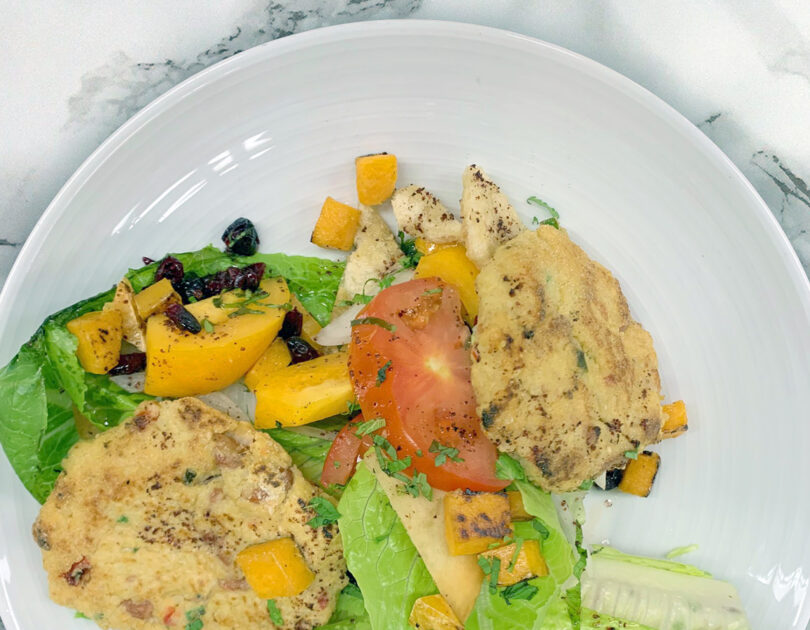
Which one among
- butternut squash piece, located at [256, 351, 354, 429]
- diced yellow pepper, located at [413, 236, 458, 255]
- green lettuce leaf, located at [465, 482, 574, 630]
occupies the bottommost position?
green lettuce leaf, located at [465, 482, 574, 630]

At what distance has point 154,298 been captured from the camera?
326cm

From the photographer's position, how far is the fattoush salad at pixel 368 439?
293cm

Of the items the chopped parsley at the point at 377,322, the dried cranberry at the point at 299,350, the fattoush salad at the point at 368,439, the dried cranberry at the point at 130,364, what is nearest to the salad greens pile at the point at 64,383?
the fattoush salad at the point at 368,439

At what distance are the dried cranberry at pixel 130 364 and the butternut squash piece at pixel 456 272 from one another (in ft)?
5.01

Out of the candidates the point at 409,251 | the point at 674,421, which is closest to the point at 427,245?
the point at 409,251

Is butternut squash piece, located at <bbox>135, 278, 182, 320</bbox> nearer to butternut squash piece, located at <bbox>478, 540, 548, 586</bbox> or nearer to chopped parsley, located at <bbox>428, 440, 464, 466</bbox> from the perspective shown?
Answer: chopped parsley, located at <bbox>428, 440, 464, 466</bbox>

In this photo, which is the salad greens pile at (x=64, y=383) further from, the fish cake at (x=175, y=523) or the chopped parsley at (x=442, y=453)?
the chopped parsley at (x=442, y=453)

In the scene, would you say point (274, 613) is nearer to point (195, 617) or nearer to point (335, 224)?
point (195, 617)

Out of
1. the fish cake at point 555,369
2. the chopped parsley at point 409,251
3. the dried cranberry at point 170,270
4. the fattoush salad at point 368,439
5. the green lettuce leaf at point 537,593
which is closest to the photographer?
the fish cake at point 555,369

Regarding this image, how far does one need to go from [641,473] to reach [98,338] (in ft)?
9.51

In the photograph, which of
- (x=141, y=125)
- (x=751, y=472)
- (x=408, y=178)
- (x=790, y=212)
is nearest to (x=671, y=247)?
(x=790, y=212)

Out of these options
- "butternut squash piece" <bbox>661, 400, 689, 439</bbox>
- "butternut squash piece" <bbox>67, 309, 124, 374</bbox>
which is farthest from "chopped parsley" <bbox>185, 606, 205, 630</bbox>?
"butternut squash piece" <bbox>661, 400, 689, 439</bbox>

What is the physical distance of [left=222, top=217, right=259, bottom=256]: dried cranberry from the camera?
134 inches

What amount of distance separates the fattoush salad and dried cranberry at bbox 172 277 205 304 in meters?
0.01
